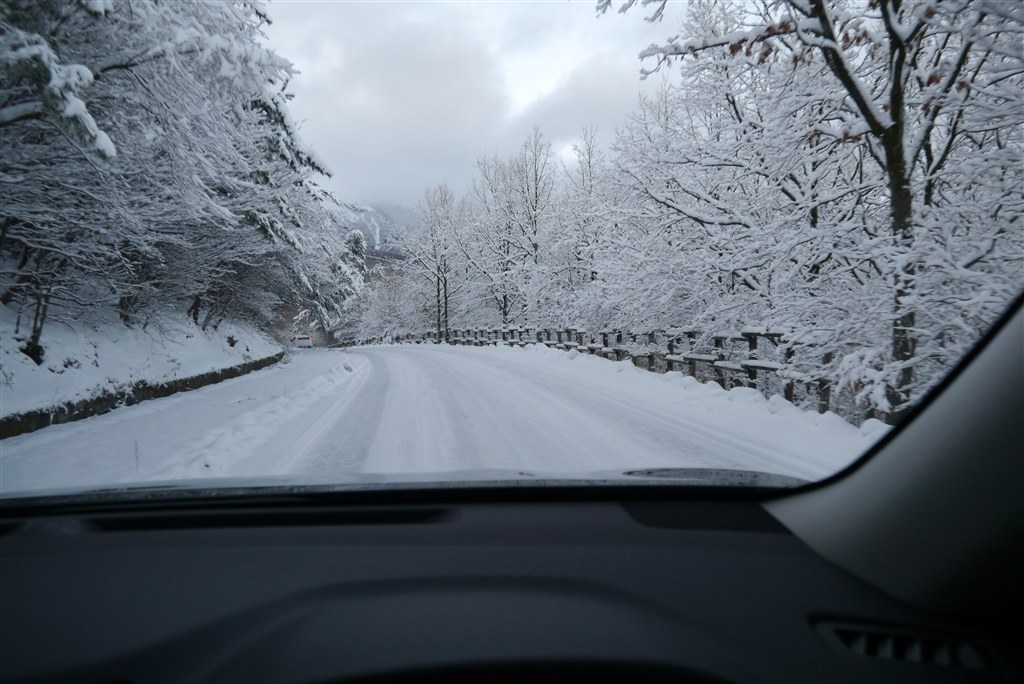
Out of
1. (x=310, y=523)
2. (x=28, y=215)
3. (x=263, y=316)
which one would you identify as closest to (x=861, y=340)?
(x=310, y=523)

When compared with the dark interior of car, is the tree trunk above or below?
above

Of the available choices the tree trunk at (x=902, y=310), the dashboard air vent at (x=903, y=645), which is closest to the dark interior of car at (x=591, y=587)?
the dashboard air vent at (x=903, y=645)

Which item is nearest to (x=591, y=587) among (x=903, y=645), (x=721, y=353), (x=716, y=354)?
(x=903, y=645)

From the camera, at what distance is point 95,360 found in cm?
1087

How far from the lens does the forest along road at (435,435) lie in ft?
20.3

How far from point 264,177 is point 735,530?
529 inches

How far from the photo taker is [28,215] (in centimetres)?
780

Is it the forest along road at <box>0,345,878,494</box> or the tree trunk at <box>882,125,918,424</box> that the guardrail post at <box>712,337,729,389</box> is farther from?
the tree trunk at <box>882,125,918,424</box>

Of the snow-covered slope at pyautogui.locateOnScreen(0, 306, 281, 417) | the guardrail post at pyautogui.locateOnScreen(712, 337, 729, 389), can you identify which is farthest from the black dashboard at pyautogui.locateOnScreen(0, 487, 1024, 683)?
the guardrail post at pyautogui.locateOnScreen(712, 337, 729, 389)

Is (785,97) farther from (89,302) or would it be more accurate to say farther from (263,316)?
(263,316)

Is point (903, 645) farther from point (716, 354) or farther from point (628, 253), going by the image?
point (628, 253)

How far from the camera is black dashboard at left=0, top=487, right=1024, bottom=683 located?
1.45 m

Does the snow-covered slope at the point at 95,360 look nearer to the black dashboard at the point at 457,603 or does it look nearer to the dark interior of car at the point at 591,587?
the black dashboard at the point at 457,603

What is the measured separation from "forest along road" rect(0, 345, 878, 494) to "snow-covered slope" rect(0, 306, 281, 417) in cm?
64
